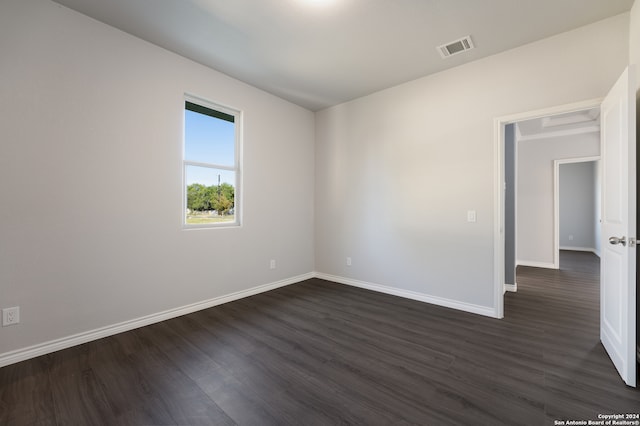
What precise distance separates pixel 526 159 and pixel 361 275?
4.76 m

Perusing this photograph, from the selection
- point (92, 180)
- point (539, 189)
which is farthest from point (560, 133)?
point (92, 180)

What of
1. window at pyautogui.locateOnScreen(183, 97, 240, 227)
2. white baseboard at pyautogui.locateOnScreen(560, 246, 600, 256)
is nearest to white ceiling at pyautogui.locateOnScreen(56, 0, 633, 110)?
window at pyautogui.locateOnScreen(183, 97, 240, 227)

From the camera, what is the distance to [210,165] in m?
3.42

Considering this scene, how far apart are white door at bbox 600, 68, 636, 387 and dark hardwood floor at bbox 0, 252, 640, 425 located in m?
0.21

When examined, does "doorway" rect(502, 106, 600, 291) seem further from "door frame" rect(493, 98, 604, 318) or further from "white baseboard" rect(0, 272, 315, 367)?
"white baseboard" rect(0, 272, 315, 367)

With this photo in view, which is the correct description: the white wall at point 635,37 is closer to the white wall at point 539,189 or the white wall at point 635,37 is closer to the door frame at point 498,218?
the door frame at point 498,218

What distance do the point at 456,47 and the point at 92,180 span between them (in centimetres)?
382

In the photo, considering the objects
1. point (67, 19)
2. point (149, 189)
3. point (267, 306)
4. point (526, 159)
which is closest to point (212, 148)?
point (149, 189)

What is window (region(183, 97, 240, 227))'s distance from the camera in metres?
3.26

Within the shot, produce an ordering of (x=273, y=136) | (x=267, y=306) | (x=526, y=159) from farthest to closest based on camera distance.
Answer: (x=526, y=159) → (x=273, y=136) → (x=267, y=306)

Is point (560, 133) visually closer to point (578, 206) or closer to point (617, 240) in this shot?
point (578, 206)

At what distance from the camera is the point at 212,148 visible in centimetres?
348

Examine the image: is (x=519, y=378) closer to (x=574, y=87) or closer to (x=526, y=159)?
(x=574, y=87)

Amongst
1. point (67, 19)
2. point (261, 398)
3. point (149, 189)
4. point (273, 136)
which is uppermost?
point (67, 19)
